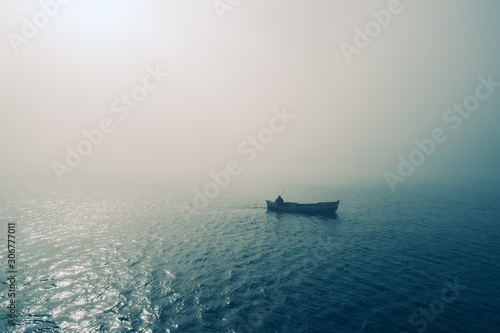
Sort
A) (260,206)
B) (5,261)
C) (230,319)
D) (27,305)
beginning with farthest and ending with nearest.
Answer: (260,206), (5,261), (27,305), (230,319)

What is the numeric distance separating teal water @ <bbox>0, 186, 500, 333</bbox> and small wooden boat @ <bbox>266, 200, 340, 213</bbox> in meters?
4.05

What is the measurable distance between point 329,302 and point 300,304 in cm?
325

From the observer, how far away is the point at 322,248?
3784cm

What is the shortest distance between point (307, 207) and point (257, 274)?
3541 centimetres

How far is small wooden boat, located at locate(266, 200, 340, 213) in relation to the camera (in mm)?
59688

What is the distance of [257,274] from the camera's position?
96.6 feet

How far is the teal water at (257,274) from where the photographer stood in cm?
2061

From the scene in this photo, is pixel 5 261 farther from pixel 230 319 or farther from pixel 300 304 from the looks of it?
pixel 300 304

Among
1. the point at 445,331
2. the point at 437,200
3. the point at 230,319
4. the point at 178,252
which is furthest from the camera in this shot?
the point at 437,200

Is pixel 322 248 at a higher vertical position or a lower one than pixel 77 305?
lower

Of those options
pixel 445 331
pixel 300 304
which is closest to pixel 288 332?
pixel 300 304

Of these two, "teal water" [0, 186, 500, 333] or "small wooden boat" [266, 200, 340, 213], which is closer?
"teal water" [0, 186, 500, 333]

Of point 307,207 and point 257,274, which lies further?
point 307,207

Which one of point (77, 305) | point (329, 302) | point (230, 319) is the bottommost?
point (329, 302)
